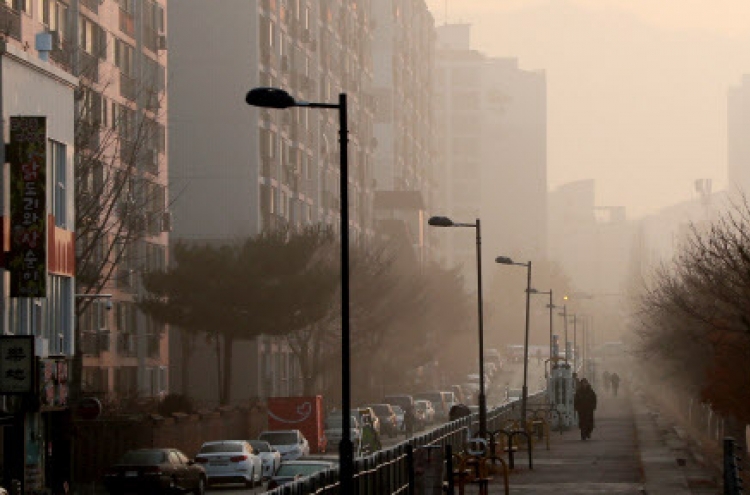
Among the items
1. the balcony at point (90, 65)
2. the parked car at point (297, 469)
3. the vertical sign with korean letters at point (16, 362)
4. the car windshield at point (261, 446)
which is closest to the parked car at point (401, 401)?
the balcony at point (90, 65)

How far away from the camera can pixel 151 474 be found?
Answer: 47719 mm

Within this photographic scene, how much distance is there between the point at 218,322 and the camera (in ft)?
294

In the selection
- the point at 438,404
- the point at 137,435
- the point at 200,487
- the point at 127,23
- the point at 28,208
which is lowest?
the point at 438,404

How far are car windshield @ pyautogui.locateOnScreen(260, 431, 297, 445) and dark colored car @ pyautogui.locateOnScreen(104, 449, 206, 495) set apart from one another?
1511 centimetres

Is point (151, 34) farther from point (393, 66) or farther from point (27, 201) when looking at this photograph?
point (393, 66)

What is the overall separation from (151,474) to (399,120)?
421 feet

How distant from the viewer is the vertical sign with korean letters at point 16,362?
4688cm

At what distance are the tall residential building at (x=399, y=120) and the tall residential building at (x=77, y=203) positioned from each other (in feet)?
223

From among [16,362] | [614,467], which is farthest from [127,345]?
[16,362]

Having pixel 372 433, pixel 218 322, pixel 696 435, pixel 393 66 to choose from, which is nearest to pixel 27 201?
pixel 372 433

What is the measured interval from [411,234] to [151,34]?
3031 inches

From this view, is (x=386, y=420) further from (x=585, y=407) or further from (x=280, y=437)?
(x=280, y=437)

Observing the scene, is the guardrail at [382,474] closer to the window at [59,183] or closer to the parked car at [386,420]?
the window at [59,183]

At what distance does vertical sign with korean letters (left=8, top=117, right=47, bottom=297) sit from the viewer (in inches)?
1927
